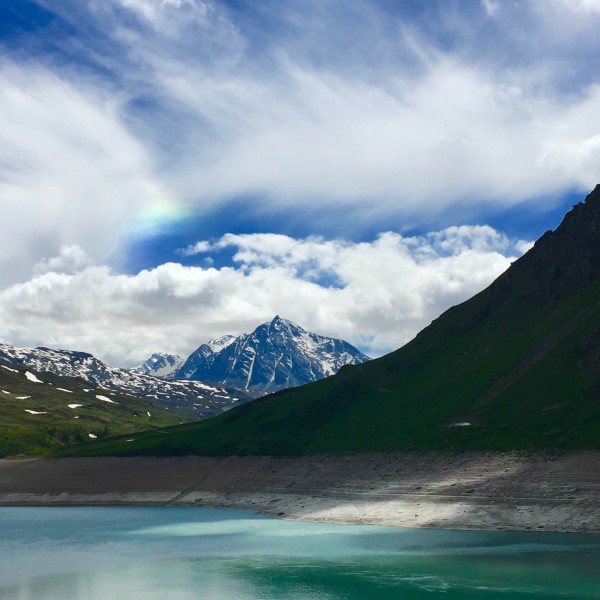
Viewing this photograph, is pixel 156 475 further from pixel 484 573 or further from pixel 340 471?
pixel 484 573

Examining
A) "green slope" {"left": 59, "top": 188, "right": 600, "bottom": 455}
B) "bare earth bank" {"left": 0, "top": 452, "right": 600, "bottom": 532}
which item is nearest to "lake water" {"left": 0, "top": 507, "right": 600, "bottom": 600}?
"bare earth bank" {"left": 0, "top": 452, "right": 600, "bottom": 532}

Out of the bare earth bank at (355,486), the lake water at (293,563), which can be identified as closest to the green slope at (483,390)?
the bare earth bank at (355,486)

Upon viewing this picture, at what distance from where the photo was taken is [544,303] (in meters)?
173

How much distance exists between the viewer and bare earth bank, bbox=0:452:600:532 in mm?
90312

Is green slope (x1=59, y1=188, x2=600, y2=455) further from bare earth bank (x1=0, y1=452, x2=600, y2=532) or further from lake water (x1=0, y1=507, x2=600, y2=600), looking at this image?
lake water (x1=0, y1=507, x2=600, y2=600)

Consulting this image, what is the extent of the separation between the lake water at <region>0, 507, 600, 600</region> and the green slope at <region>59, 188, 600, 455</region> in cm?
3480

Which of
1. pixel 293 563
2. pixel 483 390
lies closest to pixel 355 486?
pixel 483 390

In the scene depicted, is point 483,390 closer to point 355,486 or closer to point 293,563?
point 355,486

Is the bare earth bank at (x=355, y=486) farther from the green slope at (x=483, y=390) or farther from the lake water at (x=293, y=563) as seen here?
the lake water at (x=293, y=563)

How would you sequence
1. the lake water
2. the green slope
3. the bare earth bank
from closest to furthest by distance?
the lake water → the bare earth bank → the green slope

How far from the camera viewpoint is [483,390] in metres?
146

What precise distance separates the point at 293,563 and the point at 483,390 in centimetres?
8568

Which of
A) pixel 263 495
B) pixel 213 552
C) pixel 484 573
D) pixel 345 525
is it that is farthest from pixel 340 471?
pixel 484 573

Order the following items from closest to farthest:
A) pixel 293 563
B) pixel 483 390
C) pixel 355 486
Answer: pixel 293 563, pixel 355 486, pixel 483 390
